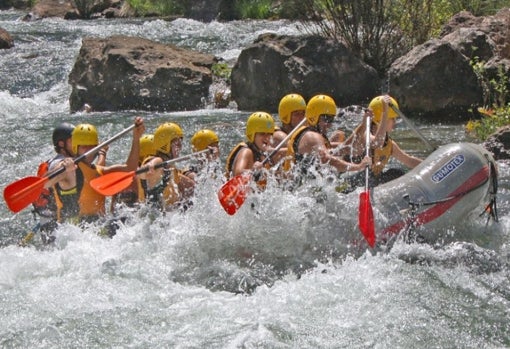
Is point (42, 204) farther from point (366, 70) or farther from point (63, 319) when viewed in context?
point (366, 70)

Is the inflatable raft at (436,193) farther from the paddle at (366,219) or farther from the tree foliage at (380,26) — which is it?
the tree foliage at (380,26)

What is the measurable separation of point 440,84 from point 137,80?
17.0 ft

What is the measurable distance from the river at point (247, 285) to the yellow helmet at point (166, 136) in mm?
579

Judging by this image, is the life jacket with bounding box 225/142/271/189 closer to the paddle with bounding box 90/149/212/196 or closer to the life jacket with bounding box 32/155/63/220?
the paddle with bounding box 90/149/212/196

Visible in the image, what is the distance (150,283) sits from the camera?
265 inches

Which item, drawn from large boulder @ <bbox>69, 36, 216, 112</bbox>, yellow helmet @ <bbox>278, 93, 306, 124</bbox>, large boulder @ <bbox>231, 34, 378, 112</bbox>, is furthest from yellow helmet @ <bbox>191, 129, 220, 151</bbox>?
large boulder @ <bbox>69, 36, 216, 112</bbox>

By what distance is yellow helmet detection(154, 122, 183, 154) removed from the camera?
25.6ft

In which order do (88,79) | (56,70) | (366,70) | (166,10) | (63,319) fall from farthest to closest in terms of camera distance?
(166,10)
(56,70)
(88,79)
(366,70)
(63,319)

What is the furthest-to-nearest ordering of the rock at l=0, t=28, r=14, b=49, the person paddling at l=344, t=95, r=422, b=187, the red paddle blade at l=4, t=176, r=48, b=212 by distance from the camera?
the rock at l=0, t=28, r=14, b=49 → the person paddling at l=344, t=95, r=422, b=187 → the red paddle blade at l=4, t=176, r=48, b=212

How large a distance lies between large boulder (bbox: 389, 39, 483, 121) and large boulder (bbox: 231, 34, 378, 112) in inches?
46.0

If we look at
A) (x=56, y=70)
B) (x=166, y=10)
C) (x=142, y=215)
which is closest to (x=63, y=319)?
(x=142, y=215)

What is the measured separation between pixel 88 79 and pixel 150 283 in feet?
27.8

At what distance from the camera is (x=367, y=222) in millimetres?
6574

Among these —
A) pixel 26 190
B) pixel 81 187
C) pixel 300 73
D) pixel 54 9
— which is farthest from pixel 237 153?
pixel 54 9
